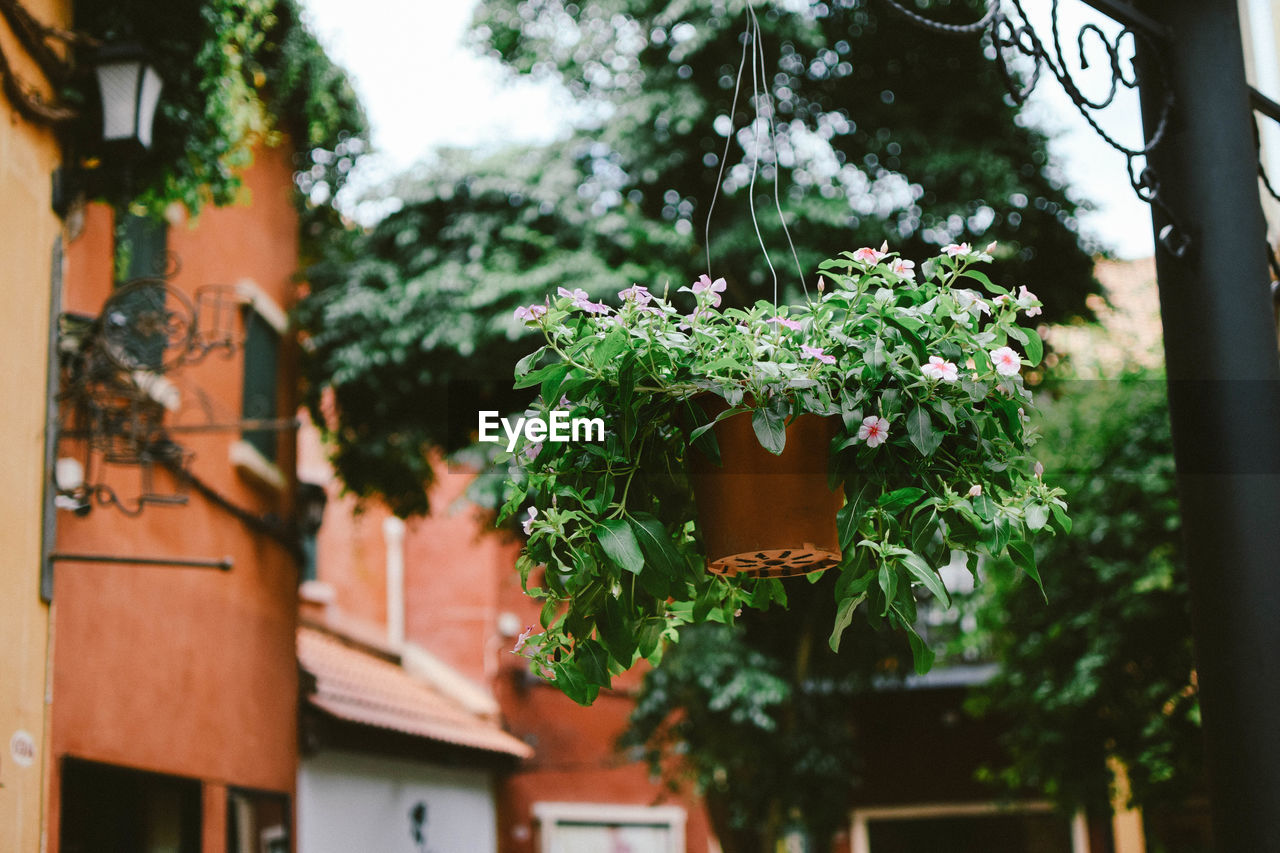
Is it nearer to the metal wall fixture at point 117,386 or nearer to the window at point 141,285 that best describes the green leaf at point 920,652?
the metal wall fixture at point 117,386

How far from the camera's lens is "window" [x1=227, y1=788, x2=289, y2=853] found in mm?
7829

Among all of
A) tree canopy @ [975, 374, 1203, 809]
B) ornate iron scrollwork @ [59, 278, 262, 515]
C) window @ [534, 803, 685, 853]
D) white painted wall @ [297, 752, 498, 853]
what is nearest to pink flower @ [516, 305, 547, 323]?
ornate iron scrollwork @ [59, 278, 262, 515]

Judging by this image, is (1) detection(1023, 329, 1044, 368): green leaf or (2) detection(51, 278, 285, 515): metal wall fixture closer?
(1) detection(1023, 329, 1044, 368): green leaf

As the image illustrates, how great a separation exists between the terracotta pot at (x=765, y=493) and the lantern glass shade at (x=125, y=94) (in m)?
3.62

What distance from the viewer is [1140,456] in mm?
10609

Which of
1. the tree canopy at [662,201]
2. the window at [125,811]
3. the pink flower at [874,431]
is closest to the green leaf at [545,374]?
the pink flower at [874,431]

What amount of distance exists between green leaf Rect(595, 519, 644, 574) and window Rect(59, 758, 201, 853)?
408cm

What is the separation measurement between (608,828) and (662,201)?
7.09m

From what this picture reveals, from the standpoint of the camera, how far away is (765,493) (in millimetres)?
2598

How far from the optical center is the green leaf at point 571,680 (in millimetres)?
2584

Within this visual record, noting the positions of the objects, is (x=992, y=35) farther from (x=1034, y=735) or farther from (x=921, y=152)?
(x=1034, y=735)

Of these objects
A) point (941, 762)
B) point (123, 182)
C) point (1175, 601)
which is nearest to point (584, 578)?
point (123, 182)

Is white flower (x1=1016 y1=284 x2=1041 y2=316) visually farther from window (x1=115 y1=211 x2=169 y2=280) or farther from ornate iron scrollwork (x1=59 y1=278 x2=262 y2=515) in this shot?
window (x1=115 y1=211 x2=169 y2=280)

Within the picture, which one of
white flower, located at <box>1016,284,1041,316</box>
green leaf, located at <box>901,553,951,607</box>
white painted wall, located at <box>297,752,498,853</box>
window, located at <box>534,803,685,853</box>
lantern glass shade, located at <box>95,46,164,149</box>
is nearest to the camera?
green leaf, located at <box>901,553,951,607</box>
